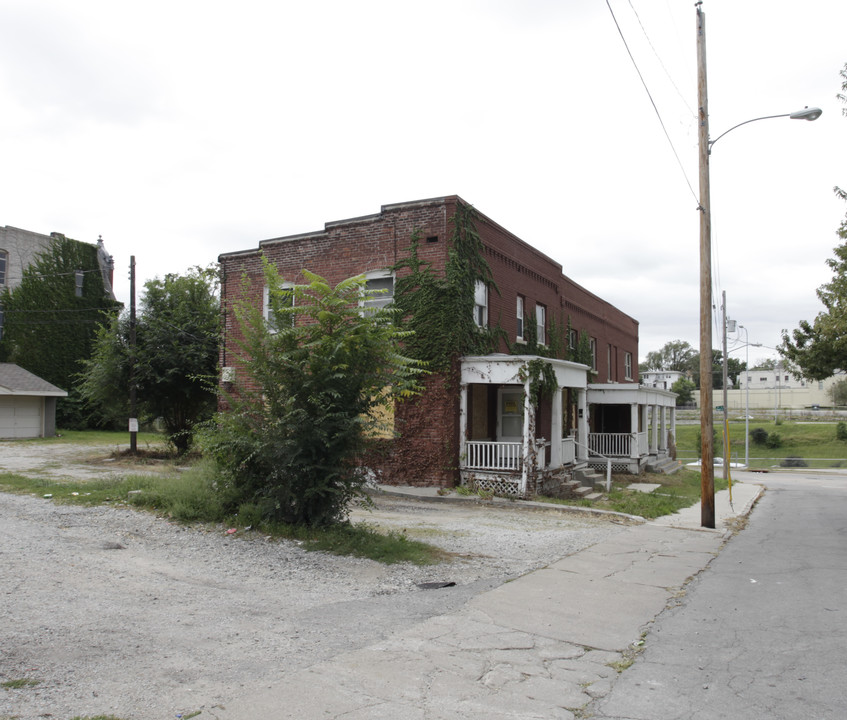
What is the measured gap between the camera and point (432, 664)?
5301mm

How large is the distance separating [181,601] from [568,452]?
47.7ft

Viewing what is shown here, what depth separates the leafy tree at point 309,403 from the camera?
928 centimetres

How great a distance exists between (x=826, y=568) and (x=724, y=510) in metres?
8.17

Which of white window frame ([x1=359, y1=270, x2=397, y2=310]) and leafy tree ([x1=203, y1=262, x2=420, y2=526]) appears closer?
leafy tree ([x1=203, y1=262, x2=420, y2=526])

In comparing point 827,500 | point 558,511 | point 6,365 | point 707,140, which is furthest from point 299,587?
point 6,365

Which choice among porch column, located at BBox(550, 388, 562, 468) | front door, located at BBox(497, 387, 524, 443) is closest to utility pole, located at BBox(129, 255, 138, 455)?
front door, located at BBox(497, 387, 524, 443)

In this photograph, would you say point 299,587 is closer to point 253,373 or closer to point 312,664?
point 312,664

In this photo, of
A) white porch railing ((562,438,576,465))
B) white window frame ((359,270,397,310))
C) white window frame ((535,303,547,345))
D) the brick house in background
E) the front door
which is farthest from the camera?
white window frame ((535,303,547,345))

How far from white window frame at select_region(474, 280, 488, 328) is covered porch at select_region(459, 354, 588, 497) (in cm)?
174

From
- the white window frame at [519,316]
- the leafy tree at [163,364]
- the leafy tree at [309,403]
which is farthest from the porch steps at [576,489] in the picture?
the leafy tree at [163,364]

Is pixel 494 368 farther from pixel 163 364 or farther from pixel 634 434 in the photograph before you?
pixel 163 364

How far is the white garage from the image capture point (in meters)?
32.5

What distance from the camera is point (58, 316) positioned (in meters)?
37.2

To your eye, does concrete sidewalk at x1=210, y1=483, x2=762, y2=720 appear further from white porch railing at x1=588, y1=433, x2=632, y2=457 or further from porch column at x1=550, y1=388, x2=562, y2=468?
white porch railing at x1=588, y1=433, x2=632, y2=457
